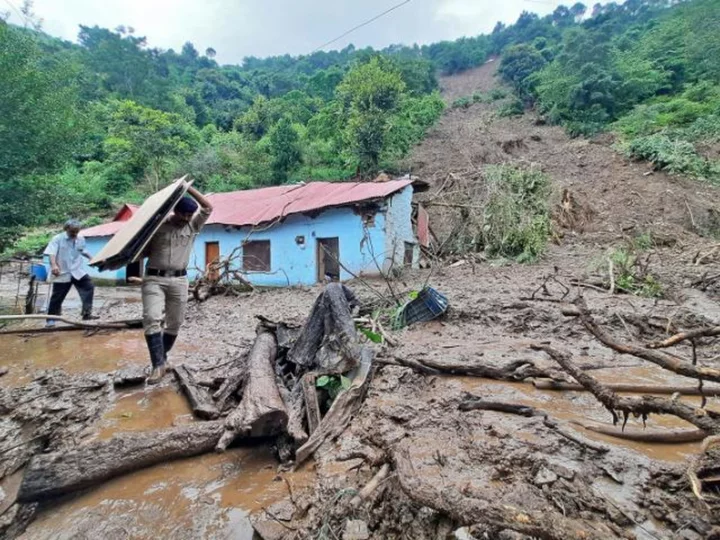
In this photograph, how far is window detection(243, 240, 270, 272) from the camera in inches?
575

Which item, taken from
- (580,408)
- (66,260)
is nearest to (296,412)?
(580,408)

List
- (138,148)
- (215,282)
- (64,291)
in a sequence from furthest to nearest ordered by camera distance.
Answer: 1. (138,148)
2. (215,282)
3. (64,291)

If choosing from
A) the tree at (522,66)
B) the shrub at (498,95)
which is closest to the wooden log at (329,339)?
the tree at (522,66)

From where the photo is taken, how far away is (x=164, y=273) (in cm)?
399

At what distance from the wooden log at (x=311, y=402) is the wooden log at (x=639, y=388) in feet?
7.38

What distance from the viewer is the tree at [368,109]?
24547mm

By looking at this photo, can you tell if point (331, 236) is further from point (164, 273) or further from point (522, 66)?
point (522, 66)

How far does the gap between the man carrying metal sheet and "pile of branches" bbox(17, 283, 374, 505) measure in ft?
1.32

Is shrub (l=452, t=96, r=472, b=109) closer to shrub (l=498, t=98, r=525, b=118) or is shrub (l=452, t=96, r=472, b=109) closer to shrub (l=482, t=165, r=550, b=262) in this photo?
shrub (l=498, t=98, r=525, b=118)

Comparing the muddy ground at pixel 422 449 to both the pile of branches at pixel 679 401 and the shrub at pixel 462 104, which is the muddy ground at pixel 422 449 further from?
the shrub at pixel 462 104

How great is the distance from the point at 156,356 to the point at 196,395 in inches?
32.9

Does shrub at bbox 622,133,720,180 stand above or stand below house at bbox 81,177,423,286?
above

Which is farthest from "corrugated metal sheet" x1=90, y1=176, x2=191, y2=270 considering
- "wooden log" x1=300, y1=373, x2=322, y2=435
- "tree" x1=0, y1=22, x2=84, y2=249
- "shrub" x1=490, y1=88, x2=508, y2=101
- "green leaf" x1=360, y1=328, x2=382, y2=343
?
"shrub" x1=490, y1=88, x2=508, y2=101

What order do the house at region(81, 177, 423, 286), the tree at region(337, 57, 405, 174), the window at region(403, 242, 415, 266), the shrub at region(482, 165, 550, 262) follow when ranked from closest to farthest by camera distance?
the shrub at region(482, 165, 550, 262)
the house at region(81, 177, 423, 286)
the window at region(403, 242, 415, 266)
the tree at region(337, 57, 405, 174)
